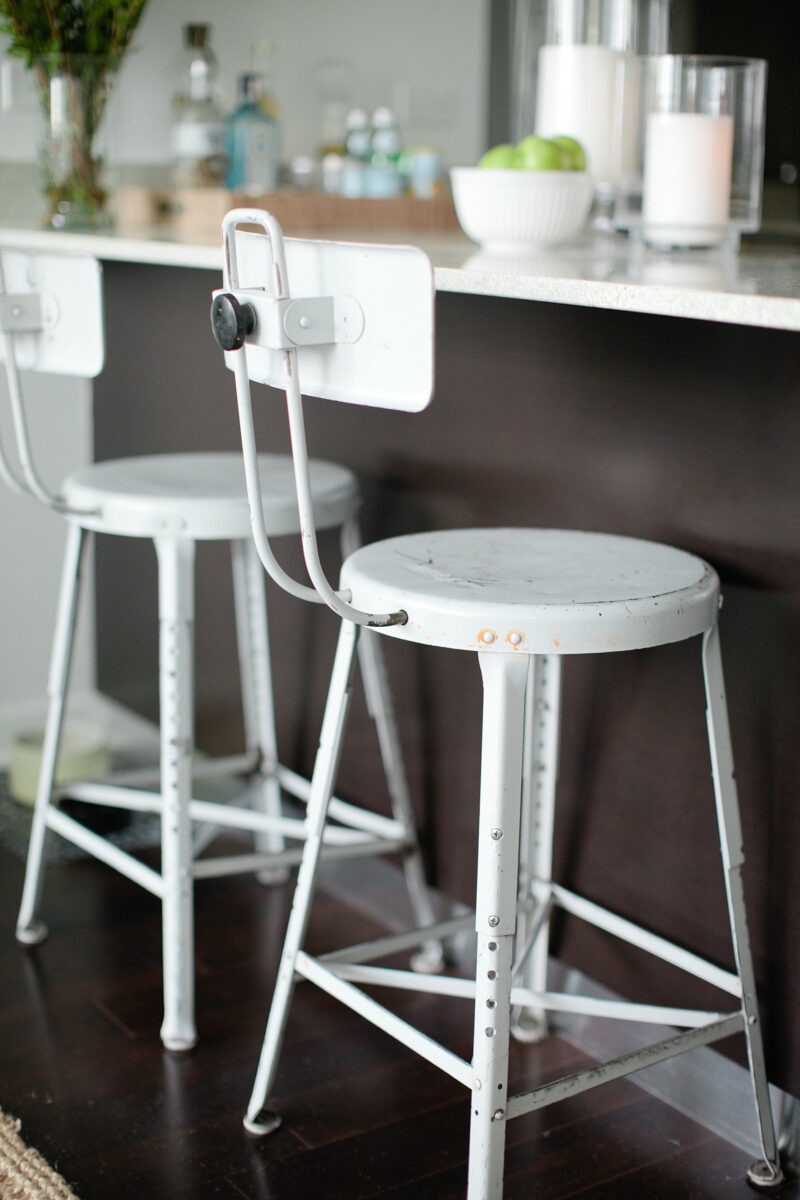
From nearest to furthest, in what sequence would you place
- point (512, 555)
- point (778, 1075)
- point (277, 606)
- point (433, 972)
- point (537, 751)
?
point (512, 555), point (778, 1075), point (537, 751), point (433, 972), point (277, 606)

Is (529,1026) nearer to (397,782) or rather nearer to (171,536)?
(397,782)

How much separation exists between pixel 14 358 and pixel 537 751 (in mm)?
799

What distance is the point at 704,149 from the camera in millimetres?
1756

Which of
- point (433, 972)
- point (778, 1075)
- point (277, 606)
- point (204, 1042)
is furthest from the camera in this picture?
point (277, 606)

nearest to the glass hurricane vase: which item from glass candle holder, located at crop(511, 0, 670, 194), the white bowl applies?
glass candle holder, located at crop(511, 0, 670, 194)

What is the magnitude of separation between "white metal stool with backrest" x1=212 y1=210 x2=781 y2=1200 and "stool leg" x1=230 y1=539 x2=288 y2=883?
2.12 feet

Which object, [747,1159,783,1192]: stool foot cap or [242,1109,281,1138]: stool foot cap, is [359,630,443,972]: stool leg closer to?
[242,1109,281,1138]: stool foot cap

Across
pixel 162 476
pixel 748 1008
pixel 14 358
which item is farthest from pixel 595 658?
pixel 14 358

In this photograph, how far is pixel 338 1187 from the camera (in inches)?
58.4

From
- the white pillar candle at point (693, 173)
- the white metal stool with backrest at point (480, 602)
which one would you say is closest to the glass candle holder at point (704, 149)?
the white pillar candle at point (693, 173)

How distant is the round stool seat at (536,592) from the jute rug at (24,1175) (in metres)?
0.71

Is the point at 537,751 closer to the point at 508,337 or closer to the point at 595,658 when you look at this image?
the point at 595,658

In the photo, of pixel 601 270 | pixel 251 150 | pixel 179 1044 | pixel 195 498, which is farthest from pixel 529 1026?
pixel 251 150

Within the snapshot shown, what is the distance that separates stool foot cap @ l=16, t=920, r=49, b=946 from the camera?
6.69 ft
